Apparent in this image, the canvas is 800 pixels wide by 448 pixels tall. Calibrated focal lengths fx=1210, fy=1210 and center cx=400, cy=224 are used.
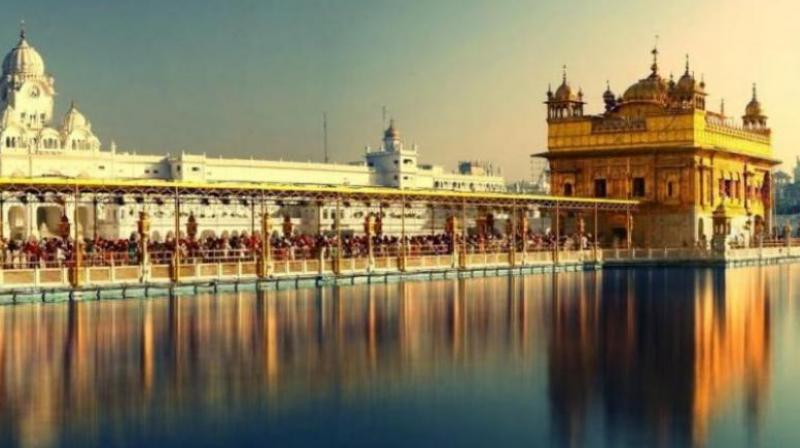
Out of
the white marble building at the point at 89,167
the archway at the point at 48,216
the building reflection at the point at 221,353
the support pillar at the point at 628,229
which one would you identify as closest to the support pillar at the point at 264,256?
the building reflection at the point at 221,353

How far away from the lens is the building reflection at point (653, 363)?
17.4 metres

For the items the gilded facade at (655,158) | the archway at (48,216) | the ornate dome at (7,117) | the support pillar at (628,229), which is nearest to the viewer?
the support pillar at (628,229)

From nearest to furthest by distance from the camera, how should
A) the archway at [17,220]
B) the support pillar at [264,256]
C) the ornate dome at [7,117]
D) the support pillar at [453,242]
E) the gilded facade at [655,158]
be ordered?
the support pillar at [264,256], the support pillar at [453,242], the gilded facade at [655,158], the archway at [17,220], the ornate dome at [7,117]

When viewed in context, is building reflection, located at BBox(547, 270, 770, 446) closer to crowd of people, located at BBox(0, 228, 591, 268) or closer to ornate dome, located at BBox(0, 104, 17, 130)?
crowd of people, located at BBox(0, 228, 591, 268)

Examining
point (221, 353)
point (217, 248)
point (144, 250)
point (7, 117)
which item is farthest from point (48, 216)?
point (221, 353)

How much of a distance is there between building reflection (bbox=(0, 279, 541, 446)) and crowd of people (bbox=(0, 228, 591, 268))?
6211 millimetres

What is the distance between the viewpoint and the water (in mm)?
16703

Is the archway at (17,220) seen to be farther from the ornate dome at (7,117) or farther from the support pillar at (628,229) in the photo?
the support pillar at (628,229)

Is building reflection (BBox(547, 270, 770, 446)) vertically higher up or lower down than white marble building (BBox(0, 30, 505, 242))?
lower down

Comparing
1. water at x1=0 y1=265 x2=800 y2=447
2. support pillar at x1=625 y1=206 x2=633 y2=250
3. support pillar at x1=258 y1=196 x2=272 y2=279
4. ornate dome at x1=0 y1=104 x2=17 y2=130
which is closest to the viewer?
water at x1=0 y1=265 x2=800 y2=447

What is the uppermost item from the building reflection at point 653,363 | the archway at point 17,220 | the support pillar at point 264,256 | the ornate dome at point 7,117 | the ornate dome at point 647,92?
the ornate dome at point 7,117

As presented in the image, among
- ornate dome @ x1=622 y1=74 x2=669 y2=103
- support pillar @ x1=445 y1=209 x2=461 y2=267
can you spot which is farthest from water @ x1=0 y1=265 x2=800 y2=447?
ornate dome @ x1=622 y1=74 x2=669 y2=103

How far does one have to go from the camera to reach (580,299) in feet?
129

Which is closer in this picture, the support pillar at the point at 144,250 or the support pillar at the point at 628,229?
the support pillar at the point at 144,250
